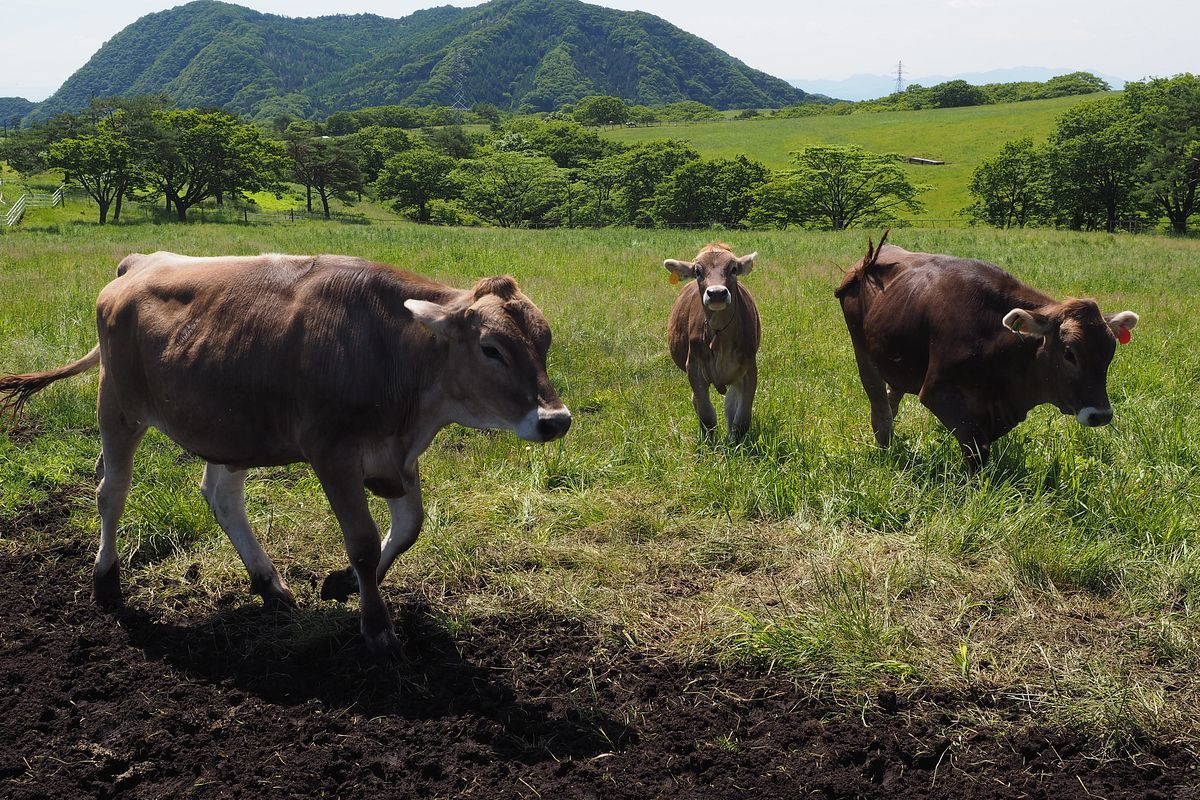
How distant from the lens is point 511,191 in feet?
249

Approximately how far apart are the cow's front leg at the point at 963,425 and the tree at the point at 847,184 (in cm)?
6374

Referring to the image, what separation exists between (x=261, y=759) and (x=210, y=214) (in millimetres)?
64770

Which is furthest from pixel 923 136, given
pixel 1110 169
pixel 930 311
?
pixel 930 311

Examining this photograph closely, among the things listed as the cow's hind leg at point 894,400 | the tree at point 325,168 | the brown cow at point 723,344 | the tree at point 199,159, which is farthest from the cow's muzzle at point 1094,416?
the tree at point 325,168

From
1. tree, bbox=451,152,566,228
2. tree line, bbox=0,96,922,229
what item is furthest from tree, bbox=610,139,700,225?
tree, bbox=451,152,566,228

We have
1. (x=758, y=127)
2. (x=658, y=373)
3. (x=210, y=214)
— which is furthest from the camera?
(x=758, y=127)

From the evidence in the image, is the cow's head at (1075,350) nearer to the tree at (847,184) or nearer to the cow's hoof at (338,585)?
the cow's hoof at (338,585)

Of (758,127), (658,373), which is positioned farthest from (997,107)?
(658,373)

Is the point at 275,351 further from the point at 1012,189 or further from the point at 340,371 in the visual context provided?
the point at 1012,189

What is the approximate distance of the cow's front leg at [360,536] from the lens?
446 cm

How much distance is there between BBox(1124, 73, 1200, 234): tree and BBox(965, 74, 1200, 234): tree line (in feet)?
0.21

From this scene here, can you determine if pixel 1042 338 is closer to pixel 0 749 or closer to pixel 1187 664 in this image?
pixel 1187 664

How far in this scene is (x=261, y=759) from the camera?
391cm

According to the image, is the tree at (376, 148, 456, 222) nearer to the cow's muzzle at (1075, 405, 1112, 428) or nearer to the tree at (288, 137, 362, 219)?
the tree at (288, 137, 362, 219)
